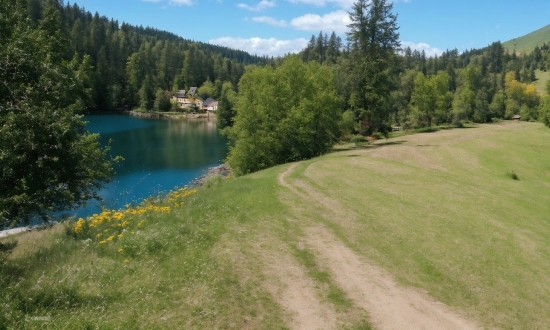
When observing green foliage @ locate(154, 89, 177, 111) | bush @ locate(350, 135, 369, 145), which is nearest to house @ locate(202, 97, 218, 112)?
green foliage @ locate(154, 89, 177, 111)

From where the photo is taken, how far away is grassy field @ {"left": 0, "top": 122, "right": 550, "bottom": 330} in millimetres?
9359

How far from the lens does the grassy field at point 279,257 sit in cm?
936

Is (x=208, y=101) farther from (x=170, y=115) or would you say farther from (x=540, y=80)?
(x=540, y=80)

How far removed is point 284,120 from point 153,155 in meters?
34.1

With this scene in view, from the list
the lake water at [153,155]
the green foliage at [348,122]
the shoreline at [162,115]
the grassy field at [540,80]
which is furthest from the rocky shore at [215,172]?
the grassy field at [540,80]

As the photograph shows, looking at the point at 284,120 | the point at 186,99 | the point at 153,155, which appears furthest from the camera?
the point at 186,99

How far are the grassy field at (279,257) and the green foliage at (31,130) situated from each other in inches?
63.8

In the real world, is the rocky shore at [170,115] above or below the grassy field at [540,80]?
below

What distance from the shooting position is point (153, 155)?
206 ft

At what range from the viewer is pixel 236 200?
62.4 ft

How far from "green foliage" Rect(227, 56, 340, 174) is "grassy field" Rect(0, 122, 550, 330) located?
13219mm

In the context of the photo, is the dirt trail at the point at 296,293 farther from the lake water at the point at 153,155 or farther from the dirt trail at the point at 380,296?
the lake water at the point at 153,155

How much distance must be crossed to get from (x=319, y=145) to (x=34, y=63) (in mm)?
29232

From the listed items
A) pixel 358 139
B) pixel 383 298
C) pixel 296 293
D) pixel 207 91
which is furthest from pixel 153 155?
pixel 207 91
